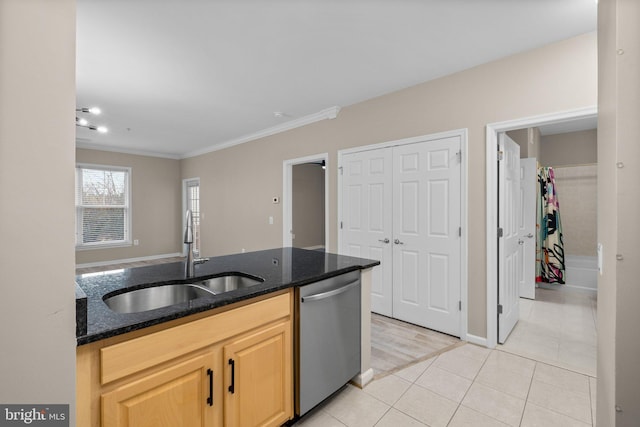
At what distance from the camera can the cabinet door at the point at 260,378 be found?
1.32 metres

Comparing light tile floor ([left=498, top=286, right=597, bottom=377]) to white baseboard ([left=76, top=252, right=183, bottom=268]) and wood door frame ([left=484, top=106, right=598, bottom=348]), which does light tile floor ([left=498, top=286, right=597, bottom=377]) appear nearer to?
wood door frame ([left=484, top=106, right=598, bottom=348])

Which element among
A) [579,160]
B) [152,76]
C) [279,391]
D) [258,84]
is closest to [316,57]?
[258,84]

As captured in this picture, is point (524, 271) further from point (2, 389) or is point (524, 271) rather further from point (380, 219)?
point (2, 389)

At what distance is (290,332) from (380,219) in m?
2.11

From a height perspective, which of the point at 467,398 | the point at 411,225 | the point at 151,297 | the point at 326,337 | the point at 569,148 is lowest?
the point at 467,398

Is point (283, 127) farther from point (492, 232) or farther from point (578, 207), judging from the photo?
point (578, 207)

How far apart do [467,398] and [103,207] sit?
730cm

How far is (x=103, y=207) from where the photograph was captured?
633 centimetres

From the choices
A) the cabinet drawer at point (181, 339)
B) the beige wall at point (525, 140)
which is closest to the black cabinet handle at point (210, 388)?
the cabinet drawer at point (181, 339)

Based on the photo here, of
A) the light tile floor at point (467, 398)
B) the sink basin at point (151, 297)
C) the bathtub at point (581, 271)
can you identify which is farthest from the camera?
the bathtub at point (581, 271)

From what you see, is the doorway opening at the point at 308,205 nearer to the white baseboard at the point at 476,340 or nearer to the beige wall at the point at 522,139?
the beige wall at the point at 522,139

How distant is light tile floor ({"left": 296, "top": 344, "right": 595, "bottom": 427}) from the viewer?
1.74 metres

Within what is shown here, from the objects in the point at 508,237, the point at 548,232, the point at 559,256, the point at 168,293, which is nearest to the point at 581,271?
the point at 559,256

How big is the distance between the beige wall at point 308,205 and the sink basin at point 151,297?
5324 mm
